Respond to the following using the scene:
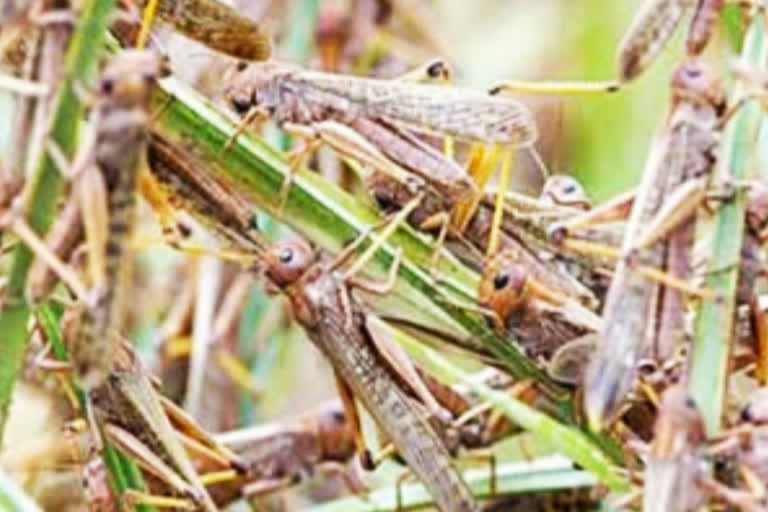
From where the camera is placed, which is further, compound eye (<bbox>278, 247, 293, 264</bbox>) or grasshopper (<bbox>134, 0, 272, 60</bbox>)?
compound eye (<bbox>278, 247, 293, 264</bbox>)

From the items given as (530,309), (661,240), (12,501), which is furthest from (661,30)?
(12,501)

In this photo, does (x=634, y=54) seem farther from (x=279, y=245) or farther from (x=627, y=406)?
(x=279, y=245)

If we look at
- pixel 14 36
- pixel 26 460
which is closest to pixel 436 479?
pixel 14 36

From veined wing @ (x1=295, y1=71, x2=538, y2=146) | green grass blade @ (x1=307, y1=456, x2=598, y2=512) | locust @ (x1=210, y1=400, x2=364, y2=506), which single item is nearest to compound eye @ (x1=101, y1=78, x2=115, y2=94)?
veined wing @ (x1=295, y1=71, x2=538, y2=146)

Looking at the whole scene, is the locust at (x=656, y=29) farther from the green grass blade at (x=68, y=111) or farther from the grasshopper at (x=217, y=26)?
the green grass blade at (x=68, y=111)

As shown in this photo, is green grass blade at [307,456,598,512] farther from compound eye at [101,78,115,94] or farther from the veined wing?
compound eye at [101,78,115,94]

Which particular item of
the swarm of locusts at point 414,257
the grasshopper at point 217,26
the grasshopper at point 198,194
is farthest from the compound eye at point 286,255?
the grasshopper at point 217,26

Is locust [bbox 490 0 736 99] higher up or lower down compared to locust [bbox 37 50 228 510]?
higher up
